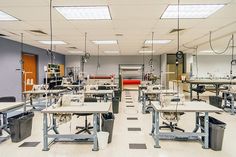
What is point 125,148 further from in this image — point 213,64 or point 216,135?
point 213,64

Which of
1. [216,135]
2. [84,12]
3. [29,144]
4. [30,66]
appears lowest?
[29,144]

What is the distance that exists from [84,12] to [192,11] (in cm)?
222

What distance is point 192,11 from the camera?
4281mm

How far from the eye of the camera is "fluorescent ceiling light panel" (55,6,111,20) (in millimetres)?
4023

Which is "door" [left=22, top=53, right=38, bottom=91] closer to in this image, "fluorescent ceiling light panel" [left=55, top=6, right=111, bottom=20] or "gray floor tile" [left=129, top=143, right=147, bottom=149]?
"fluorescent ceiling light panel" [left=55, top=6, right=111, bottom=20]

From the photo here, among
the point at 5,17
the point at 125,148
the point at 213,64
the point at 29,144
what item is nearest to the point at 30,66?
the point at 5,17

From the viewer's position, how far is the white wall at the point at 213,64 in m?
15.8

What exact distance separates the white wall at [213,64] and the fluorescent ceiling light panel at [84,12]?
12.8m

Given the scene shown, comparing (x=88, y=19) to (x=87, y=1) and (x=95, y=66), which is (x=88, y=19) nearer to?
(x=87, y=1)

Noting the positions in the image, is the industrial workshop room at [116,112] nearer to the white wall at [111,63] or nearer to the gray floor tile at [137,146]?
the gray floor tile at [137,146]

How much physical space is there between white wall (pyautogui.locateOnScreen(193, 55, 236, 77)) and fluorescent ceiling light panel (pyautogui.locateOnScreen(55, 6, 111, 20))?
41.9ft

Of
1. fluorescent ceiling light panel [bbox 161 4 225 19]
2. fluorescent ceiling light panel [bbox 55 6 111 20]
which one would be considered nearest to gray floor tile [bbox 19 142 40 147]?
fluorescent ceiling light panel [bbox 55 6 111 20]

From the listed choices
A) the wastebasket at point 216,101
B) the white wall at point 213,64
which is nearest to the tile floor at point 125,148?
the wastebasket at point 216,101

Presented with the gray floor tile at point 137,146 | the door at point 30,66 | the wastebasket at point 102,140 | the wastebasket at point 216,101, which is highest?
the door at point 30,66
